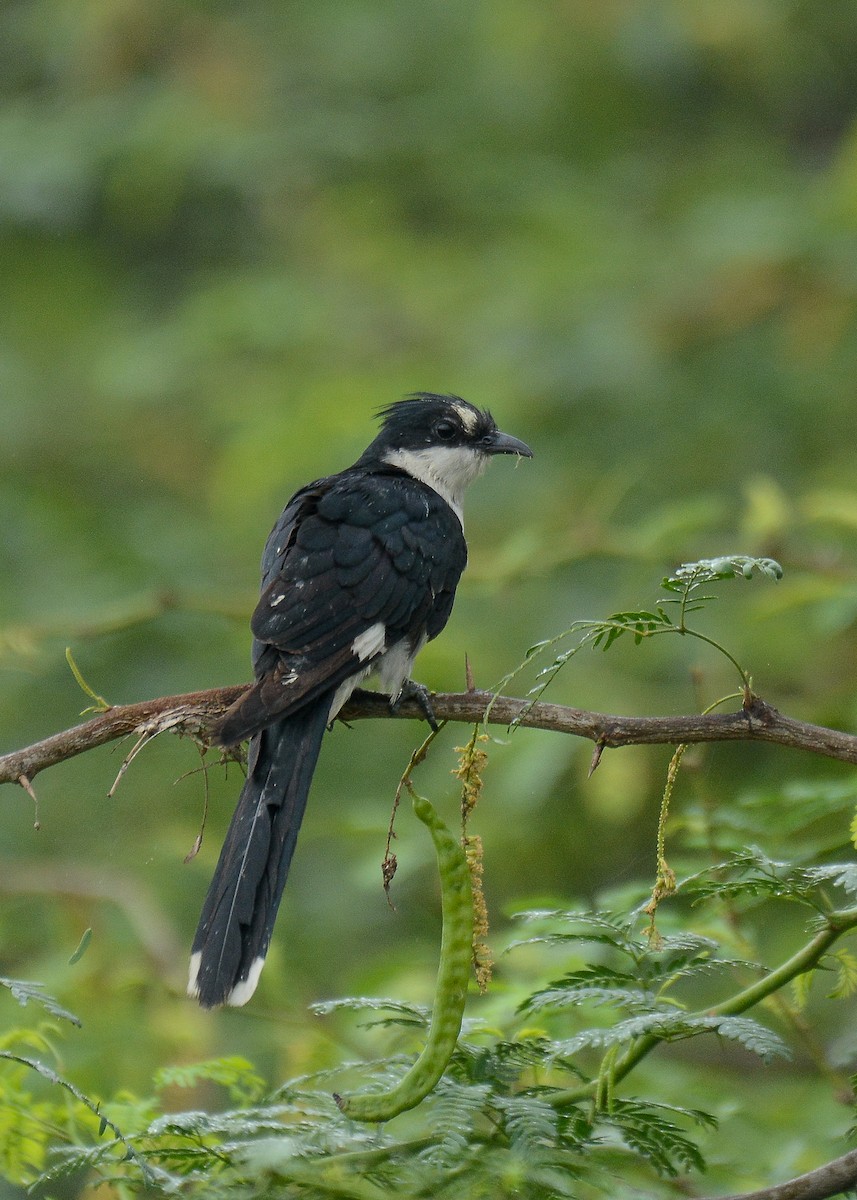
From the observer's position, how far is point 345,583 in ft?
11.6

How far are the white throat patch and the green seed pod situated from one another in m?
2.87

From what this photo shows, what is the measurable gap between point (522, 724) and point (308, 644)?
978 mm

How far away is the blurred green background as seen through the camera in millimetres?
4500

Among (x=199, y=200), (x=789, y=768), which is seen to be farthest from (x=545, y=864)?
(x=199, y=200)

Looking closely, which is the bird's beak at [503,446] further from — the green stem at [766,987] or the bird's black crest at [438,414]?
the green stem at [766,987]

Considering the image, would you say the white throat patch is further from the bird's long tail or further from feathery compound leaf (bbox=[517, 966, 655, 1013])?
feathery compound leaf (bbox=[517, 966, 655, 1013])

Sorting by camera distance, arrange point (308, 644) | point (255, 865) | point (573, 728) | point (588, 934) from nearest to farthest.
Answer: point (588, 934), point (573, 728), point (255, 865), point (308, 644)

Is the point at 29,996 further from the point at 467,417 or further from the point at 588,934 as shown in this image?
the point at 467,417

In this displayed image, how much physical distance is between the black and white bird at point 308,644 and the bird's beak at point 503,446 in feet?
1.33

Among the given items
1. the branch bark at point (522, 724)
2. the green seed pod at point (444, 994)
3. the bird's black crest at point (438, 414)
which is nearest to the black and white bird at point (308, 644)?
the branch bark at point (522, 724)

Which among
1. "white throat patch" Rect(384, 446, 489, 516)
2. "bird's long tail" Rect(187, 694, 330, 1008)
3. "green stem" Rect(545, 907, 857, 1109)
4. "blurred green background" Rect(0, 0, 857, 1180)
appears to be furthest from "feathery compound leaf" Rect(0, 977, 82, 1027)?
"white throat patch" Rect(384, 446, 489, 516)

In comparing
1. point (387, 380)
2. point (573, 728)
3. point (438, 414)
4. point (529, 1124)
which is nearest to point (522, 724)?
point (573, 728)

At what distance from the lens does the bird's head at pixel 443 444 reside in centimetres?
491

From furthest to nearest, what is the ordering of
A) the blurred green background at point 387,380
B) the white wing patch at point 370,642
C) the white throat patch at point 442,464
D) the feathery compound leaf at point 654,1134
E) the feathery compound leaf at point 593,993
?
the white throat patch at point 442,464 < the blurred green background at point 387,380 < the white wing patch at point 370,642 < the feathery compound leaf at point 593,993 < the feathery compound leaf at point 654,1134
